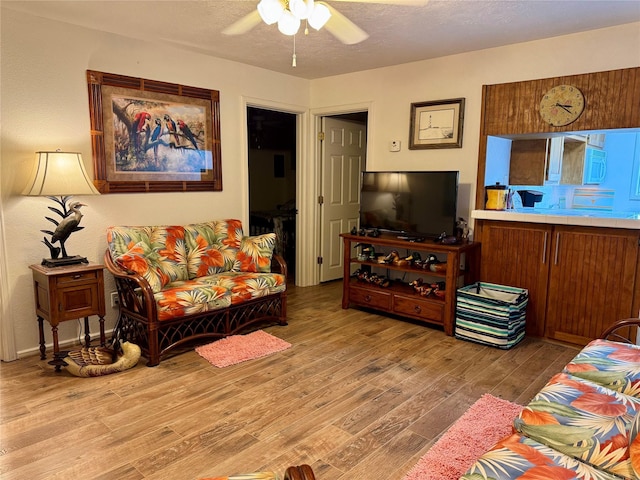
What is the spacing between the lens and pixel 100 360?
299cm

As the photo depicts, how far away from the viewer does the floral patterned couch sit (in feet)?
4.40

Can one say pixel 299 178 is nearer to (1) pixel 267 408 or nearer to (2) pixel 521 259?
(2) pixel 521 259

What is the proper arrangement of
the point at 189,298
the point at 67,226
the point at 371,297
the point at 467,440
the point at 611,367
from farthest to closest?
the point at 371,297, the point at 189,298, the point at 67,226, the point at 467,440, the point at 611,367

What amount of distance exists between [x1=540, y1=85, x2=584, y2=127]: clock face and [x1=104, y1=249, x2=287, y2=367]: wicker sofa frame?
2631 millimetres

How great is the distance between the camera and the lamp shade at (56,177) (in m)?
2.88

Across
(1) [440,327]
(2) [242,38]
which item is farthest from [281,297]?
(2) [242,38]

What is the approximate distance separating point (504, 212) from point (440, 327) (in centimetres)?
114

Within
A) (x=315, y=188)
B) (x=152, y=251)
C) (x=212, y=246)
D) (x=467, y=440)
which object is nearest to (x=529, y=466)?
(x=467, y=440)

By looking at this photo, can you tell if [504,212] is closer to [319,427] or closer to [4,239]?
[319,427]

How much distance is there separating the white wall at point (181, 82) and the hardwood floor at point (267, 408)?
0.99 meters

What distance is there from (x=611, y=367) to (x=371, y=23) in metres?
2.60

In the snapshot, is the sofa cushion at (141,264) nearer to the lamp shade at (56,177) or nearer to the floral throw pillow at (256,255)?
the lamp shade at (56,177)

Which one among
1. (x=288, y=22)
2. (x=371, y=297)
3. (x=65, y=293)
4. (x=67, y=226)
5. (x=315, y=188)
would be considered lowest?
(x=371, y=297)

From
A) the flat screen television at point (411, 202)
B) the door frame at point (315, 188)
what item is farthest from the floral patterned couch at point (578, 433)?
the door frame at point (315, 188)
